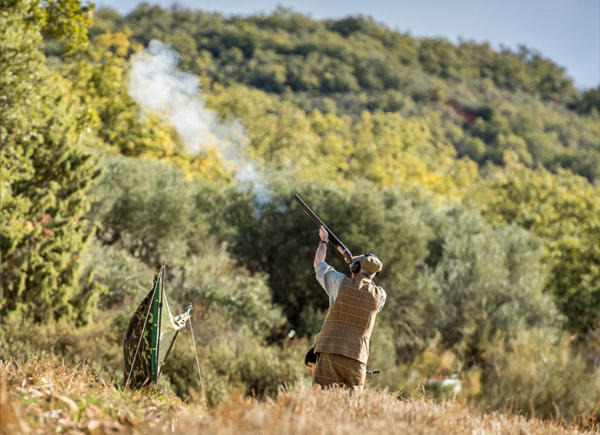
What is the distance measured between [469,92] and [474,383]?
3469 inches

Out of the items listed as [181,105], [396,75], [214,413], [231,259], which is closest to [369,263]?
[214,413]

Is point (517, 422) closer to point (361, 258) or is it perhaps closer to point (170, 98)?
point (361, 258)

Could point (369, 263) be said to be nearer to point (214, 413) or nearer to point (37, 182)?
point (214, 413)

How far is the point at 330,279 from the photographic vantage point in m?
5.77

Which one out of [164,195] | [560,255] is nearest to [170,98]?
[164,195]

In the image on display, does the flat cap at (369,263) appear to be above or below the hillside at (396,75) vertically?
below

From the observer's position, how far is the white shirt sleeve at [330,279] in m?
5.68

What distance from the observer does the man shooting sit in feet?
17.9

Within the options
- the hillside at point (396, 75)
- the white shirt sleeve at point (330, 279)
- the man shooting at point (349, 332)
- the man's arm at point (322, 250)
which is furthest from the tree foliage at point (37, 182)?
the hillside at point (396, 75)

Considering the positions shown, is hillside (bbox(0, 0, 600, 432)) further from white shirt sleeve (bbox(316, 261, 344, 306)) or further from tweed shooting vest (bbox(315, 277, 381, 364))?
white shirt sleeve (bbox(316, 261, 344, 306))

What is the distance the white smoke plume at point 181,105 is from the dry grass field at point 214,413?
15355 millimetres

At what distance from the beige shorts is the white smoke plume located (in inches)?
562

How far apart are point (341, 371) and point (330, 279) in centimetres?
80

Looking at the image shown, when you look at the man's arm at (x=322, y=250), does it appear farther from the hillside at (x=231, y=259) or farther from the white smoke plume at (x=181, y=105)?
the white smoke plume at (x=181, y=105)
